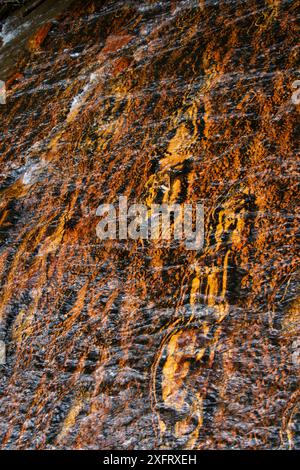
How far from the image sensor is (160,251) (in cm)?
270

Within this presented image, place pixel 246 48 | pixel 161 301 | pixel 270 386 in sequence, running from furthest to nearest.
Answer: pixel 246 48, pixel 161 301, pixel 270 386

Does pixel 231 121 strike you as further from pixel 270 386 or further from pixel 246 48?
pixel 270 386

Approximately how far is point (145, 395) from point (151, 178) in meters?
1.24

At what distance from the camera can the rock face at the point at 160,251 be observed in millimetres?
2215

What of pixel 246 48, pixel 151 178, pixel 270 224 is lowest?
pixel 270 224

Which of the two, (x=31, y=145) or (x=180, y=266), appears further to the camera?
(x=31, y=145)

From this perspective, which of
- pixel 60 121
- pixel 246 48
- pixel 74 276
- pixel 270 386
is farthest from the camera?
pixel 60 121

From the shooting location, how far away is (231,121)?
3076mm

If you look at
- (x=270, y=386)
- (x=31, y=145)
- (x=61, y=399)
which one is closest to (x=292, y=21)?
(x=31, y=145)

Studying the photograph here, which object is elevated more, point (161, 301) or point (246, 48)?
point (246, 48)

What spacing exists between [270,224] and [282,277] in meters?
0.29

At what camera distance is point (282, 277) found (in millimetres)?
2385

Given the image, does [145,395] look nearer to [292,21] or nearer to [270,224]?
[270,224]

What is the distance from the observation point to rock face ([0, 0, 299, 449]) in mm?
2215
